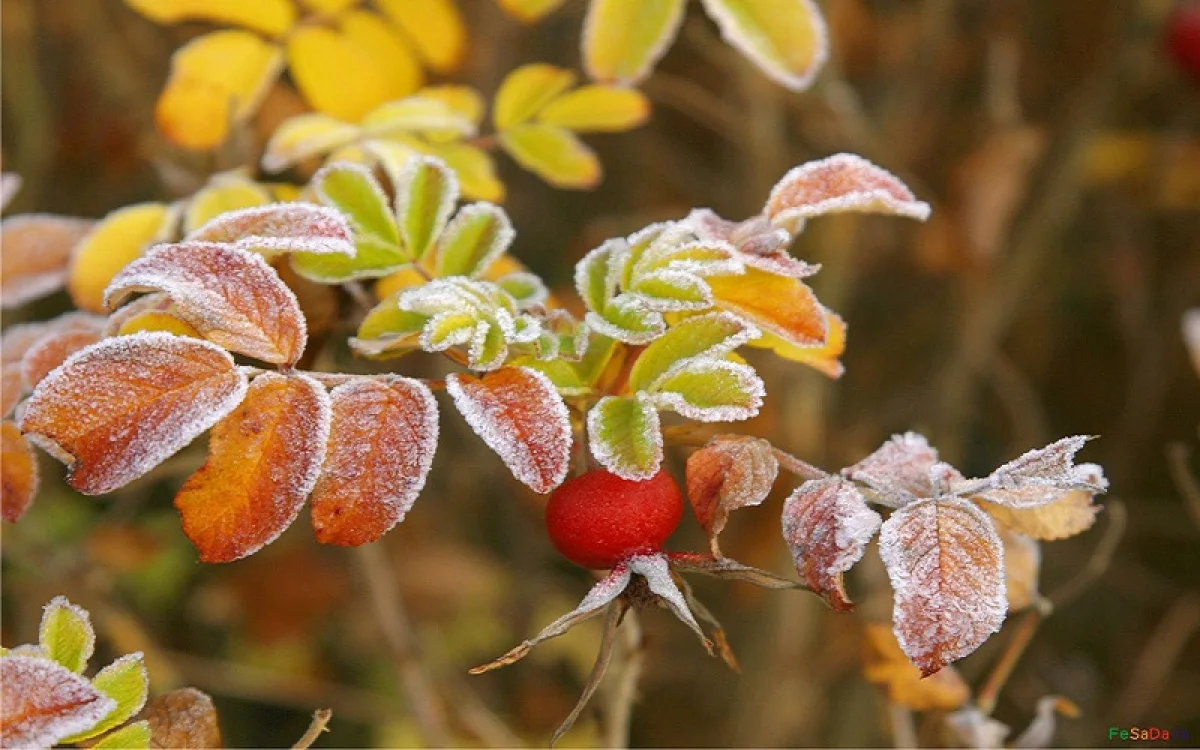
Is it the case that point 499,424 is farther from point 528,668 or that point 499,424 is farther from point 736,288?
point 528,668

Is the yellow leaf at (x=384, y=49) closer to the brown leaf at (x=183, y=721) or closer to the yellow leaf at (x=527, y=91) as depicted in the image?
the yellow leaf at (x=527, y=91)

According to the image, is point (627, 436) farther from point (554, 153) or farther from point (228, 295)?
point (554, 153)

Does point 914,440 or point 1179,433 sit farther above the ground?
point 914,440

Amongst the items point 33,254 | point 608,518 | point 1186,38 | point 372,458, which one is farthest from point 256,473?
point 1186,38

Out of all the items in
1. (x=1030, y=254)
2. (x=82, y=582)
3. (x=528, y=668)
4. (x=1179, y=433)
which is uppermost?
(x=1030, y=254)

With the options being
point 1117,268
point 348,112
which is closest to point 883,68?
point 1117,268

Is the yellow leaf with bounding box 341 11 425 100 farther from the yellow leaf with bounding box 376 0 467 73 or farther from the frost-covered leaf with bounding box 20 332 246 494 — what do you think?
the frost-covered leaf with bounding box 20 332 246 494

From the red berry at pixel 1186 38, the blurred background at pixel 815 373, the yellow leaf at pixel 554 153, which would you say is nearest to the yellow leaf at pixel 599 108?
the yellow leaf at pixel 554 153
